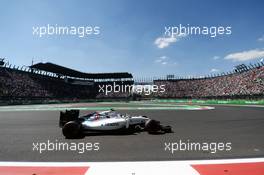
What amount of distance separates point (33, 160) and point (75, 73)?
69.7 metres

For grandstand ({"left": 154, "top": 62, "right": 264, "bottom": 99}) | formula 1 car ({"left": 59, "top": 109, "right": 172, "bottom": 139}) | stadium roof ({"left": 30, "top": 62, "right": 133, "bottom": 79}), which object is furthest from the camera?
stadium roof ({"left": 30, "top": 62, "right": 133, "bottom": 79})

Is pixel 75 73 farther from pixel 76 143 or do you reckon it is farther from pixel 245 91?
pixel 76 143

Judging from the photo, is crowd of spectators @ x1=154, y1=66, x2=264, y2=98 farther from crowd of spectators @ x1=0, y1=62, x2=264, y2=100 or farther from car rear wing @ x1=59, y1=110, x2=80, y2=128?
car rear wing @ x1=59, y1=110, x2=80, y2=128

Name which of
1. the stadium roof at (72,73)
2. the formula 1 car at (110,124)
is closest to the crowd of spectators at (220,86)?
the stadium roof at (72,73)

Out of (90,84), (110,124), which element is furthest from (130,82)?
(110,124)

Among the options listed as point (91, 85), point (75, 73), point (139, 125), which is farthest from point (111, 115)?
point (91, 85)

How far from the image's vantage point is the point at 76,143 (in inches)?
248

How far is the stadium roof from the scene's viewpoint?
60000 millimetres

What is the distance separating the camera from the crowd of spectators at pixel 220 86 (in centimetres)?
4669

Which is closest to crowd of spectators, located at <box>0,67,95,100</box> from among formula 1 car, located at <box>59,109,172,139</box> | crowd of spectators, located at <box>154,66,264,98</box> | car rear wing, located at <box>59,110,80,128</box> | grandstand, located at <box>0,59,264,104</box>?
grandstand, located at <box>0,59,264,104</box>

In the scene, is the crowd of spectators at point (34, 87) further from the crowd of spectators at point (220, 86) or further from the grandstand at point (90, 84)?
the crowd of spectators at point (220, 86)

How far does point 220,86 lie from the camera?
5919cm

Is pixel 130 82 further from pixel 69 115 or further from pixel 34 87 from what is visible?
pixel 69 115

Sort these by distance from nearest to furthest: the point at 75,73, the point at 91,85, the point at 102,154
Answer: the point at 102,154 → the point at 75,73 → the point at 91,85
